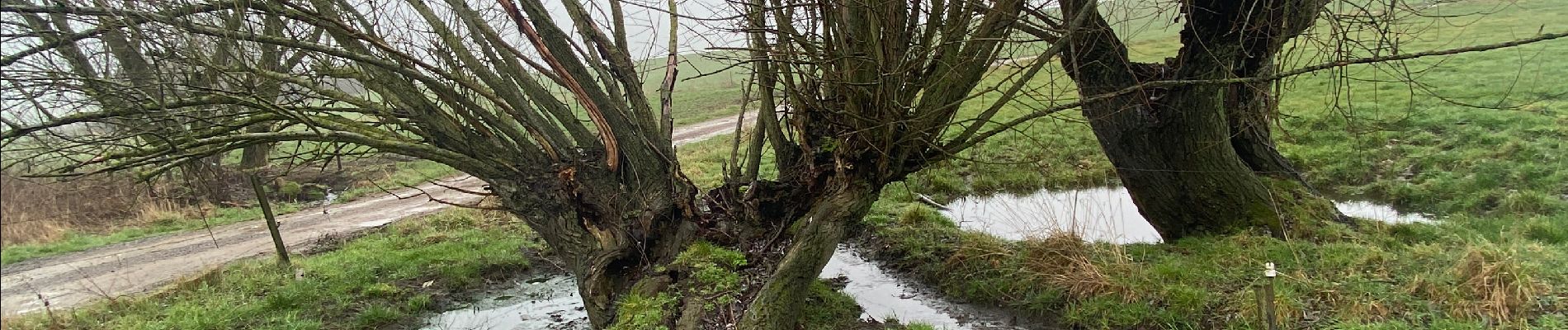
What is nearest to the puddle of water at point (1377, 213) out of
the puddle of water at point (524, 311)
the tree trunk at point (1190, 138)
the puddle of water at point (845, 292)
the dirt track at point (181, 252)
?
the tree trunk at point (1190, 138)

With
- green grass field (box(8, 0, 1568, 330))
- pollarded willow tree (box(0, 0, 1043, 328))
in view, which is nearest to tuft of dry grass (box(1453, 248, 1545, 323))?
green grass field (box(8, 0, 1568, 330))

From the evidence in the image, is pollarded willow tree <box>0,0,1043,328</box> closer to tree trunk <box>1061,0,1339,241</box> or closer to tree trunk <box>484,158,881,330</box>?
tree trunk <box>484,158,881,330</box>

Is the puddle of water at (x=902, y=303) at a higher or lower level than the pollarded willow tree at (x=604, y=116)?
lower

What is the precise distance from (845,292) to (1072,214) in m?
3.04

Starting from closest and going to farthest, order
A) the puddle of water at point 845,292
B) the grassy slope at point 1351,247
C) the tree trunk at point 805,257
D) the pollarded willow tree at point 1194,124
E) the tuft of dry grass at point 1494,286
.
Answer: the tuft of dry grass at point 1494,286 < the grassy slope at point 1351,247 < the tree trunk at point 805,257 < the pollarded willow tree at point 1194,124 < the puddle of water at point 845,292

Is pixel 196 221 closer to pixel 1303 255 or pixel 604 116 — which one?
pixel 604 116

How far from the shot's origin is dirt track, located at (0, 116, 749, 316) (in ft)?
25.2

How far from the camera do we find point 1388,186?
8859mm

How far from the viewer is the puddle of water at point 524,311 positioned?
22.1 ft

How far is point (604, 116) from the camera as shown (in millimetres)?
6172

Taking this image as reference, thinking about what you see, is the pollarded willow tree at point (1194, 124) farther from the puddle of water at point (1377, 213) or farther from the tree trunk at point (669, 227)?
the tree trunk at point (669, 227)

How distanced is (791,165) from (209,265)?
6521 millimetres

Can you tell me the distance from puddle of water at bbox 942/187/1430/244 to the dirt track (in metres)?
5.59

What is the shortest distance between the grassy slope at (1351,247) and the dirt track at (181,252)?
4828mm
